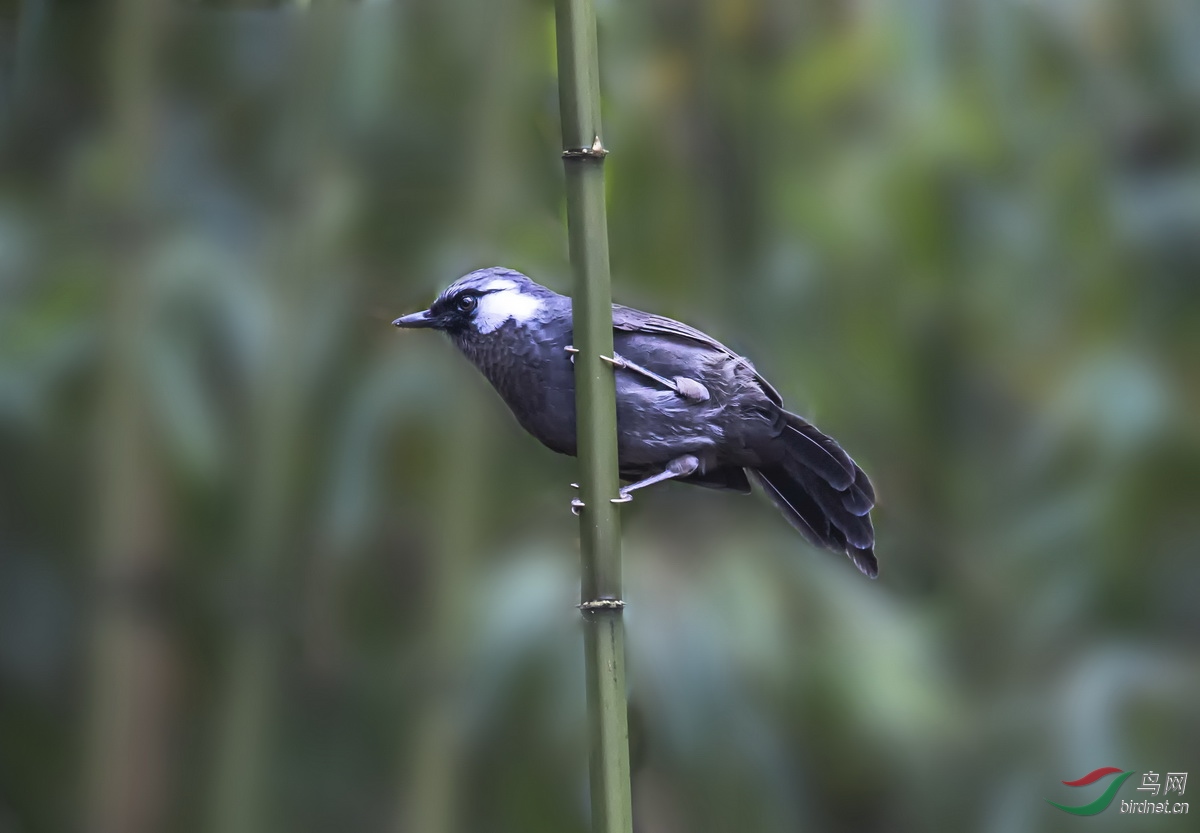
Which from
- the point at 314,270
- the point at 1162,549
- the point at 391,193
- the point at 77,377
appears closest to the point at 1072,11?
the point at 1162,549

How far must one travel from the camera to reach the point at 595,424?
2.60ft

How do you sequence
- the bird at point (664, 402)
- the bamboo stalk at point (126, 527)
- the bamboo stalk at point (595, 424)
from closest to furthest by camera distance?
the bamboo stalk at point (595, 424)
the bird at point (664, 402)
the bamboo stalk at point (126, 527)

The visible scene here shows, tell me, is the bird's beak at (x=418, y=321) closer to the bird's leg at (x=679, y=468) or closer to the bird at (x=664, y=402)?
the bird at (x=664, y=402)

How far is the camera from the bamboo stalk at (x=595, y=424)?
78 centimetres

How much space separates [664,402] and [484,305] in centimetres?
17

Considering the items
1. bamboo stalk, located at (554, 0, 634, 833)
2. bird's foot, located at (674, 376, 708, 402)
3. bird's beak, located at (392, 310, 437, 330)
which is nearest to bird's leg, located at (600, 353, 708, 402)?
bird's foot, located at (674, 376, 708, 402)

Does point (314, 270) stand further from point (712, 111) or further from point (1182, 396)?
point (1182, 396)

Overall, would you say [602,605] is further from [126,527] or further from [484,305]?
[126,527]

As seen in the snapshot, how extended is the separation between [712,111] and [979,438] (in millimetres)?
501

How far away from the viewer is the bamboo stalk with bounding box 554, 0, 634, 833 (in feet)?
2.55

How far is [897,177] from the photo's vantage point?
5.06 ft

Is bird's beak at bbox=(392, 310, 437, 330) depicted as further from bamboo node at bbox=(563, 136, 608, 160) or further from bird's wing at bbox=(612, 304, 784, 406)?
bamboo node at bbox=(563, 136, 608, 160)

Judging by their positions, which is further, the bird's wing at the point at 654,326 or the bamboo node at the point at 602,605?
the bird's wing at the point at 654,326

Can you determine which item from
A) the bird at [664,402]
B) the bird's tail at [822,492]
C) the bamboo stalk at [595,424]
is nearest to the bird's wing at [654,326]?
the bird at [664,402]
